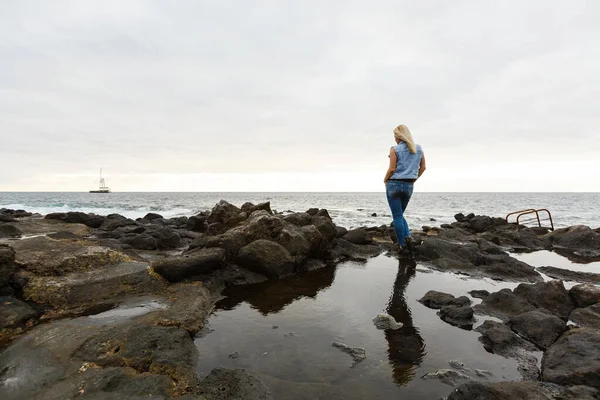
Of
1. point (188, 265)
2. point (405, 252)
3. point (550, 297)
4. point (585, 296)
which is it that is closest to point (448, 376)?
point (550, 297)

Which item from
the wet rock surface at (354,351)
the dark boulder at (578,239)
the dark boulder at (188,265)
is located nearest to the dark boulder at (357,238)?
the dark boulder at (188,265)

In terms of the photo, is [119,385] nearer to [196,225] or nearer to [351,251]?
[351,251]

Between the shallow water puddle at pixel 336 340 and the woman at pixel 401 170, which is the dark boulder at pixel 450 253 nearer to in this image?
the woman at pixel 401 170

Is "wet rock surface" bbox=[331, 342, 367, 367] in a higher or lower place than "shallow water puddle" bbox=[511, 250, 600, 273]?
higher

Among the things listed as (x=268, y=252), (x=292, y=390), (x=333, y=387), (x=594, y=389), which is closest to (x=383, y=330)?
(x=333, y=387)

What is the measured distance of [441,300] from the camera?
188 inches

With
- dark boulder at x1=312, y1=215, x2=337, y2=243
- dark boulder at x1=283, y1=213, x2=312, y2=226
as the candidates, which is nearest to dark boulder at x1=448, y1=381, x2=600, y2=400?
dark boulder at x1=312, y1=215, x2=337, y2=243

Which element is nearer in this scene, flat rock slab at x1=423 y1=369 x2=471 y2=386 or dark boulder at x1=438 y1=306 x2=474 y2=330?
flat rock slab at x1=423 y1=369 x2=471 y2=386

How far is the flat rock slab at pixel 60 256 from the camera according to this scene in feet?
15.4

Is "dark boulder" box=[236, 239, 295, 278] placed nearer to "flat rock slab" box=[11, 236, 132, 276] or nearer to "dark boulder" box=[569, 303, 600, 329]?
"flat rock slab" box=[11, 236, 132, 276]

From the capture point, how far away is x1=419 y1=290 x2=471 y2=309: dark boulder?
4638 mm

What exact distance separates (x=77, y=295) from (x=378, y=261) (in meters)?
6.16

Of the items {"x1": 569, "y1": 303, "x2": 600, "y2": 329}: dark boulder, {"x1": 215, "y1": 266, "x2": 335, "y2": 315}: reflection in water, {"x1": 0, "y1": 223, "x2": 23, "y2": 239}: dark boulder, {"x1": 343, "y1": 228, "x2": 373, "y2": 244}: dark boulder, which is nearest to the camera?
{"x1": 569, "y1": 303, "x2": 600, "y2": 329}: dark boulder

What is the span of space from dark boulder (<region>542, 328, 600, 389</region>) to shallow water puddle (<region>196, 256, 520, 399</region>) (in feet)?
0.96
